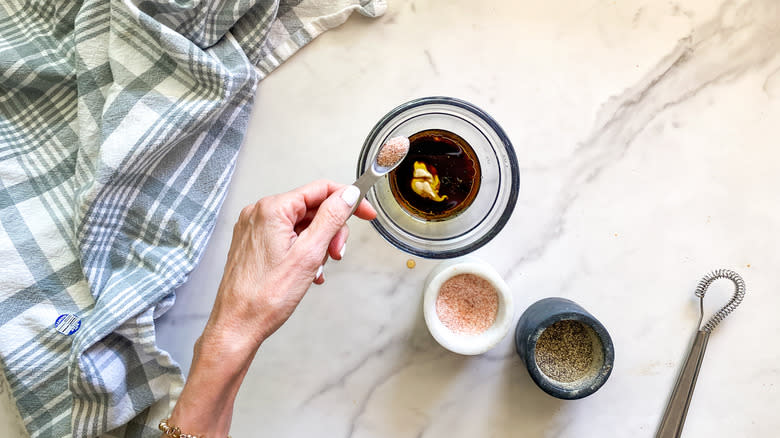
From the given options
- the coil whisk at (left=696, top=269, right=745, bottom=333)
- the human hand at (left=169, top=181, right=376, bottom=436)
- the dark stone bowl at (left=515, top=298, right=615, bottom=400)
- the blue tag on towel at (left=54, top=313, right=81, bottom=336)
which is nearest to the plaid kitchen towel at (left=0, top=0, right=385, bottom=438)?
the blue tag on towel at (left=54, top=313, right=81, bottom=336)

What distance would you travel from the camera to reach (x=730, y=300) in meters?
1.01

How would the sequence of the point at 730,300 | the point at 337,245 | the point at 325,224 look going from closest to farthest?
the point at 325,224 → the point at 337,245 → the point at 730,300

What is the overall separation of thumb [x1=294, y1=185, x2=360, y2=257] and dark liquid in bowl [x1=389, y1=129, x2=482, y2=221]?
151mm

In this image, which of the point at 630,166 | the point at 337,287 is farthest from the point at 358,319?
the point at 630,166

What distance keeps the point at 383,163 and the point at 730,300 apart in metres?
0.78

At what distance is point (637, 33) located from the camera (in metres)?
1.01

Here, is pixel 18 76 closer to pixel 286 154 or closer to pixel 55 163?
pixel 55 163

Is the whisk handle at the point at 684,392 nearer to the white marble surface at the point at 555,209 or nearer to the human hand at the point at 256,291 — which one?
the white marble surface at the point at 555,209

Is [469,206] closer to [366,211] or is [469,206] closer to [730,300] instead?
[366,211]

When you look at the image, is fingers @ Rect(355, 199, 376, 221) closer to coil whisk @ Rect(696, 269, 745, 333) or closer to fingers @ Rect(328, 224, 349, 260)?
fingers @ Rect(328, 224, 349, 260)

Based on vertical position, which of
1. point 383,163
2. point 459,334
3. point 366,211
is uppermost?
point 383,163

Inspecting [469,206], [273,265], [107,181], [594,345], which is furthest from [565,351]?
[107,181]

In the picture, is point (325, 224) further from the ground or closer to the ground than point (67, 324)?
further from the ground

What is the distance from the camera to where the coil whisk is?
0.97m
